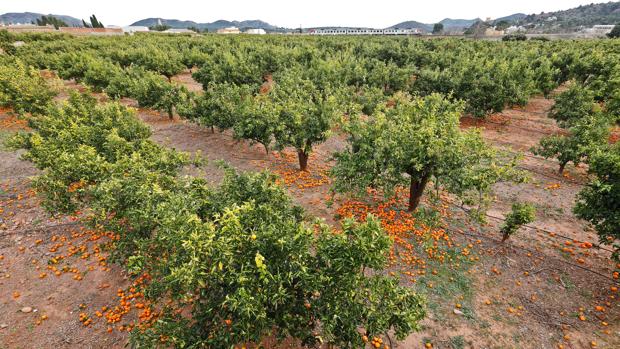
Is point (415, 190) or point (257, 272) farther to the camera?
point (415, 190)

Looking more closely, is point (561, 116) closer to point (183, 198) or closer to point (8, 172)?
point (183, 198)

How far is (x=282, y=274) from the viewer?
5.85 meters

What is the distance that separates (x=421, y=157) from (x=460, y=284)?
4346mm

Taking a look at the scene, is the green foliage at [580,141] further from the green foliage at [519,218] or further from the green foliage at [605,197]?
the green foliage at [519,218]

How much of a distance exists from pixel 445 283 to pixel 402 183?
12.2ft

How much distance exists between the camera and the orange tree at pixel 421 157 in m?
10.1

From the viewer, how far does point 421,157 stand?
10.2m

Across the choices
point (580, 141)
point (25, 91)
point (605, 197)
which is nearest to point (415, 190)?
point (605, 197)

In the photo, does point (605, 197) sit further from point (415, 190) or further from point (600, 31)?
point (600, 31)

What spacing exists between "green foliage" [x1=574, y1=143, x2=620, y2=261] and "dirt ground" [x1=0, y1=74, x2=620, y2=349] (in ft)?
6.07

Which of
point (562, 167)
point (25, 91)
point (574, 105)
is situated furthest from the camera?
point (25, 91)

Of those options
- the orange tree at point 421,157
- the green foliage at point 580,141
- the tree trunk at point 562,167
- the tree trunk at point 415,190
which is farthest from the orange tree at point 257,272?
the tree trunk at point 562,167

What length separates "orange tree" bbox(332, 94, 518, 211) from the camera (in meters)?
10.1

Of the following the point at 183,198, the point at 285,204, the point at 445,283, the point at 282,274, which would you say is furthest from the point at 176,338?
the point at 445,283
